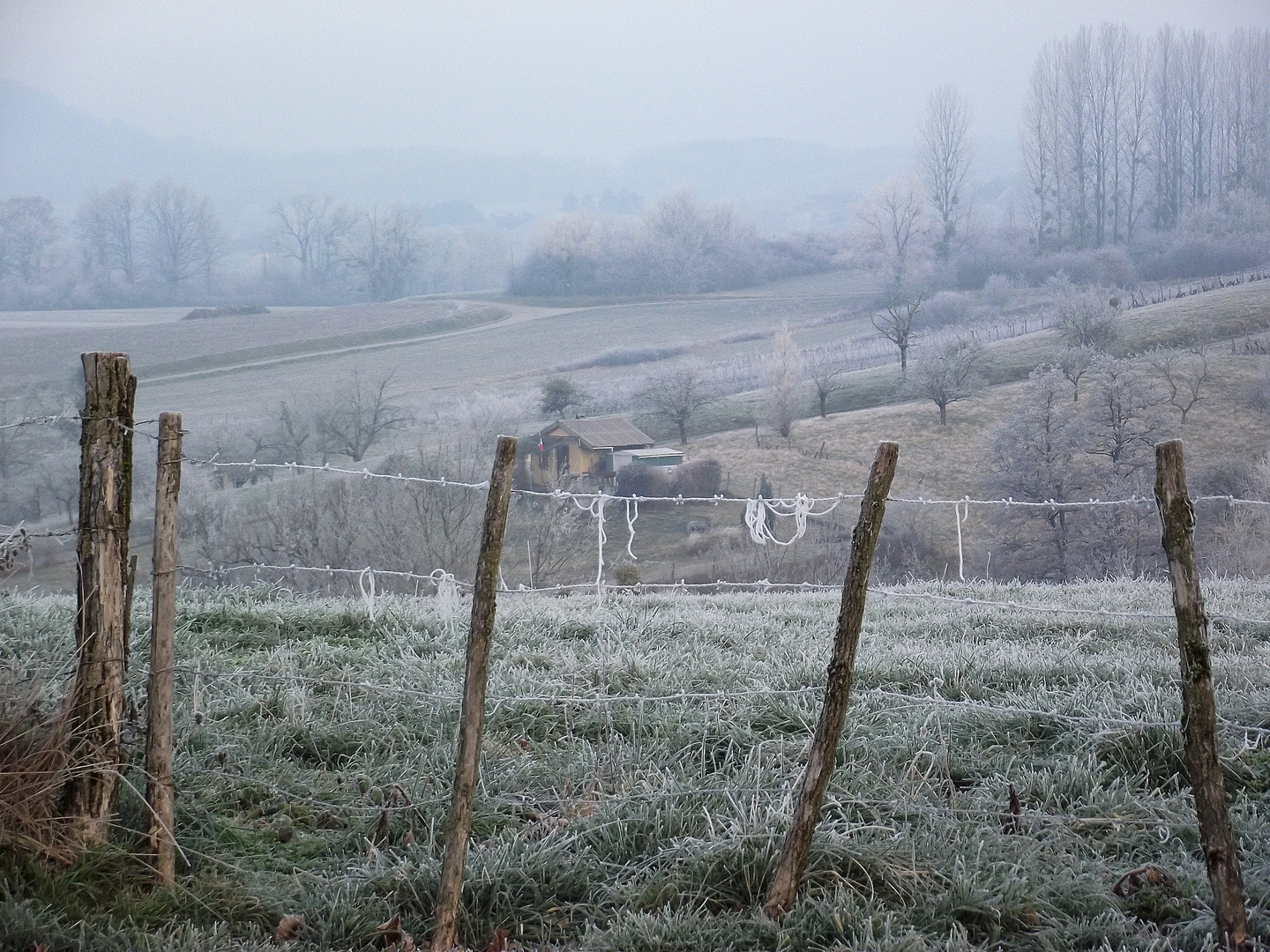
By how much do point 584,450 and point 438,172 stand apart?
5436 millimetres

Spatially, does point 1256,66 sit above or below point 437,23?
below

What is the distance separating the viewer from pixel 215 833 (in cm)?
259

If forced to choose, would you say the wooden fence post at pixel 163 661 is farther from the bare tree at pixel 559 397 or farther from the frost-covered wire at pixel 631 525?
the bare tree at pixel 559 397

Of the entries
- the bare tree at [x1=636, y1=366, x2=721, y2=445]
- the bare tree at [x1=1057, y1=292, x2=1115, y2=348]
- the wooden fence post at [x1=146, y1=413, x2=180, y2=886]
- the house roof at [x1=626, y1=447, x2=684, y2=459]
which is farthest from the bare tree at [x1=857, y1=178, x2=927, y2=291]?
the wooden fence post at [x1=146, y1=413, x2=180, y2=886]

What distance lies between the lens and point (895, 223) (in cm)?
1284

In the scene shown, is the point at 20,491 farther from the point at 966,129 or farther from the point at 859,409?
the point at 966,129

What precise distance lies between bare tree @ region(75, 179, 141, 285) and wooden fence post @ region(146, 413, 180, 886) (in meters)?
12.9

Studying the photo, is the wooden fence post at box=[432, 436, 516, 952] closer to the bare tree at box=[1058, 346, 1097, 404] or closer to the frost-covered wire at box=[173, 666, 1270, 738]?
the frost-covered wire at box=[173, 666, 1270, 738]

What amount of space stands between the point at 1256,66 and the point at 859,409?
5.64m

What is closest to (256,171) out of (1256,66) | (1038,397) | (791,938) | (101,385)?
(1038,397)

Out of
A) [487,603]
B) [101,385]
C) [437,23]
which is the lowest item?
[487,603]

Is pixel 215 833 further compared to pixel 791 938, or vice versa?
pixel 215 833

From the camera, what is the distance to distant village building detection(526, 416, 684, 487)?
11.6m

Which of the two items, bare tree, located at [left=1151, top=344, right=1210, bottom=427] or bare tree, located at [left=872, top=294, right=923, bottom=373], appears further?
bare tree, located at [left=872, top=294, right=923, bottom=373]
